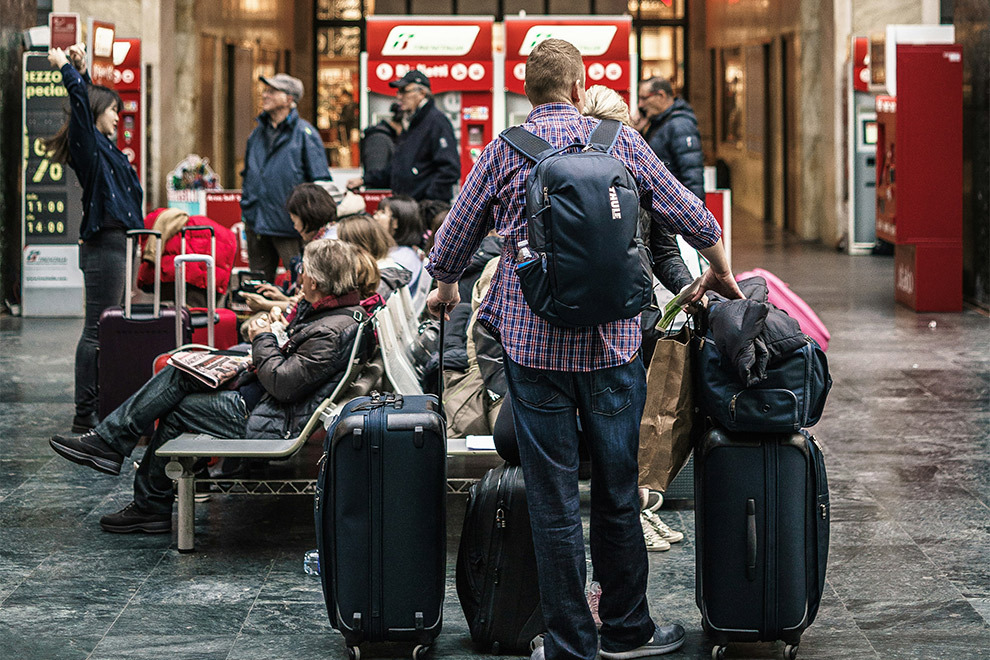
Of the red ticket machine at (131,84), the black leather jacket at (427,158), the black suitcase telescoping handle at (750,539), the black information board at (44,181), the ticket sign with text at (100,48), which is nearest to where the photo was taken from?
the black suitcase telescoping handle at (750,539)

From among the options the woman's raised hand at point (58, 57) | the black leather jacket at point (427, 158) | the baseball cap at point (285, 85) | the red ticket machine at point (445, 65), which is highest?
the red ticket machine at point (445, 65)

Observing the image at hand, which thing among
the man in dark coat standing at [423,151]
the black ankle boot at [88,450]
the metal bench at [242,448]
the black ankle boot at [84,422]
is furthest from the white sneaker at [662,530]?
the man in dark coat standing at [423,151]

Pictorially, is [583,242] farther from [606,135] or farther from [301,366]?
[301,366]

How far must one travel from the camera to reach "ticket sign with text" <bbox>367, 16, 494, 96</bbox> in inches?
541

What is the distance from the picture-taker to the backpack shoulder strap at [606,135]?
12.0 feet

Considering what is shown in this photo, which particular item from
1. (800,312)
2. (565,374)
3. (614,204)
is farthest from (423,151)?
(614,204)

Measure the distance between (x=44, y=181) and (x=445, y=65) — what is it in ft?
13.4

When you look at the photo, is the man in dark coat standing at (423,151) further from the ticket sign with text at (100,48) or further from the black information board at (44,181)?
the ticket sign with text at (100,48)

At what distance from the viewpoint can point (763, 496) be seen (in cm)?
396

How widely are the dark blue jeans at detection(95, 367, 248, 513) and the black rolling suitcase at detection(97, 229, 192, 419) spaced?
1.45 metres

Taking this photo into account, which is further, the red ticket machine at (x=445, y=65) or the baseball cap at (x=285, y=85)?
the red ticket machine at (x=445, y=65)

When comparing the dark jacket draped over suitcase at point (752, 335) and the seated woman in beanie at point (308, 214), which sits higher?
the seated woman in beanie at point (308, 214)

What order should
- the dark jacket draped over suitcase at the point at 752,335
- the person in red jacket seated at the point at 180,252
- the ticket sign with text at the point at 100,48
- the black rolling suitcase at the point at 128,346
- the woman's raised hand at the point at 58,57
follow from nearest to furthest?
the dark jacket draped over suitcase at the point at 752,335 < the black rolling suitcase at the point at 128,346 < the woman's raised hand at the point at 58,57 < the person in red jacket seated at the point at 180,252 < the ticket sign with text at the point at 100,48

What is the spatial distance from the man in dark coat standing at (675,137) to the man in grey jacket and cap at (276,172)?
2185mm
